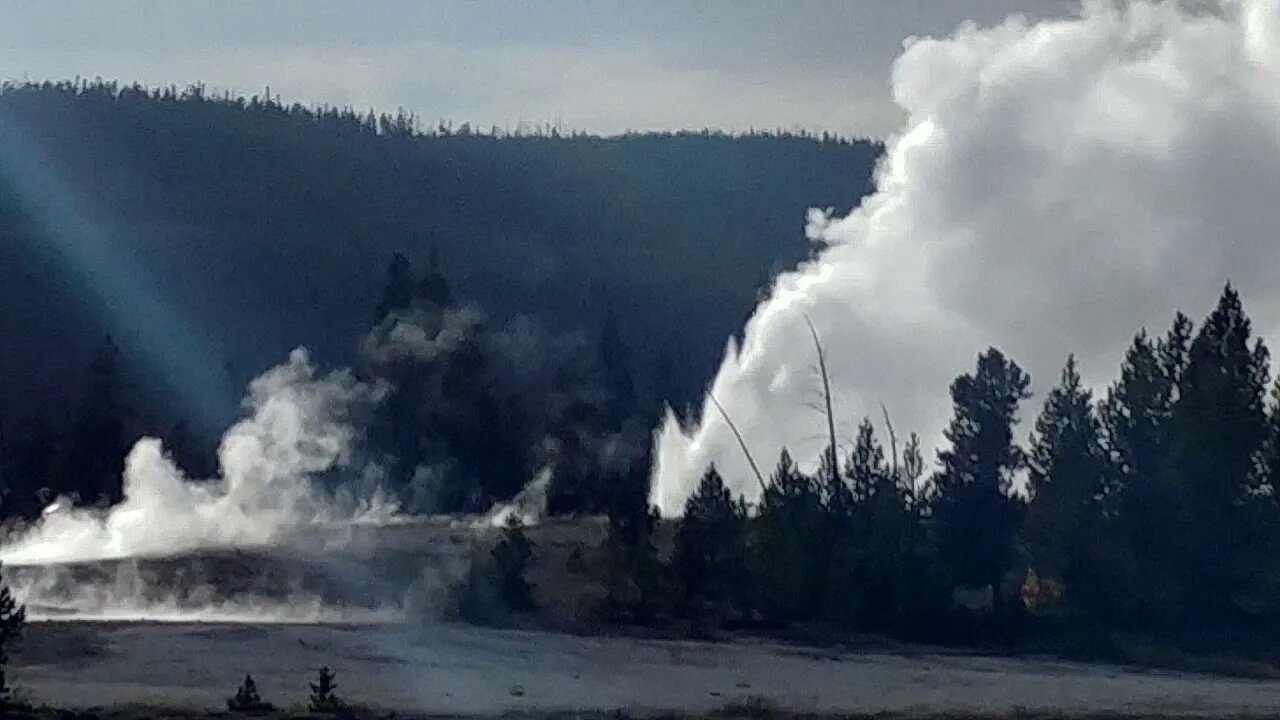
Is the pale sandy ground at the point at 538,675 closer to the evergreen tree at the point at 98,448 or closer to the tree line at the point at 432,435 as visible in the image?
the tree line at the point at 432,435

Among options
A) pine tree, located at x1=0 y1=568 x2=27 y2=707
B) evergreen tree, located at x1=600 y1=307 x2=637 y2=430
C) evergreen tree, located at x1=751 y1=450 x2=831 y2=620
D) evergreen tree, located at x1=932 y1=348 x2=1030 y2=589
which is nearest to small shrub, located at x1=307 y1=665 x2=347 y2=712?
pine tree, located at x1=0 y1=568 x2=27 y2=707

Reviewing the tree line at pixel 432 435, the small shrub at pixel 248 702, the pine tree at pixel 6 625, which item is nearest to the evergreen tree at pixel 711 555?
the small shrub at pixel 248 702

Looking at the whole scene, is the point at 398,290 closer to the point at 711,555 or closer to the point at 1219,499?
the point at 711,555

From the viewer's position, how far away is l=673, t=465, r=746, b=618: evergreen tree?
176 feet

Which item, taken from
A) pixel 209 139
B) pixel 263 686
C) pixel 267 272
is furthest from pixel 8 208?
A: pixel 263 686

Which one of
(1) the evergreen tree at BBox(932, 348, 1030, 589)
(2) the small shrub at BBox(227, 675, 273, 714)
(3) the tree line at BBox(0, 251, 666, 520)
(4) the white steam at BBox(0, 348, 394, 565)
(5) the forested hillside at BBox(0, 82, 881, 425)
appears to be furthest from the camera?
(5) the forested hillside at BBox(0, 82, 881, 425)

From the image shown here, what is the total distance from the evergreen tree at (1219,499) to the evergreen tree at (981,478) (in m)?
4.33

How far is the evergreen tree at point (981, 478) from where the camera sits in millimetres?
57219

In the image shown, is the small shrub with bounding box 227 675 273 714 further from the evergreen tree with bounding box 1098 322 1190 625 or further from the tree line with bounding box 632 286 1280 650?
the evergreen tree with bounding box 1098 322 1190 625

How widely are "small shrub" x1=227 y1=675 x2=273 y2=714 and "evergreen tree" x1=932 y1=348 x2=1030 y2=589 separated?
74.8ft

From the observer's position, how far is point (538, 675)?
143 ft

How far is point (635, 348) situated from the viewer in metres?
151

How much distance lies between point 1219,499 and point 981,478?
5917 mm

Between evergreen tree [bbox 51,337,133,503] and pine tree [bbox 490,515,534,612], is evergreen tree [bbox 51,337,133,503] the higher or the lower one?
the higher one
